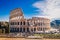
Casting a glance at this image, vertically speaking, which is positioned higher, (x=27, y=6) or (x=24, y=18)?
A: (x=27, y=6)

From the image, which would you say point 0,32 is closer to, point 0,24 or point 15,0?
point 0,24

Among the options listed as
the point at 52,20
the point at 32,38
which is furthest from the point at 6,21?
the point at 52,20

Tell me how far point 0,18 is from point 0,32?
0.35 metres

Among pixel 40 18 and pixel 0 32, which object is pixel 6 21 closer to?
pixel 0 32

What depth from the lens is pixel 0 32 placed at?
4.54 meters

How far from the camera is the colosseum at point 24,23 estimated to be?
4410 mm

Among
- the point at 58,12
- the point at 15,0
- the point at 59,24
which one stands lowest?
the point at 59,24

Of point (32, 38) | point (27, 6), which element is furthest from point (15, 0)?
point (32, 38)

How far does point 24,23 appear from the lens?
14.5 feet

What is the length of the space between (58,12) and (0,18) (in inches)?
56.0

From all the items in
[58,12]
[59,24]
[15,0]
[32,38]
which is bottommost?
[32,38]

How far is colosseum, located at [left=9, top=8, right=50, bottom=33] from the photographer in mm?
4410

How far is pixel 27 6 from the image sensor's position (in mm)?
4453

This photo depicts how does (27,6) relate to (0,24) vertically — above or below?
above
